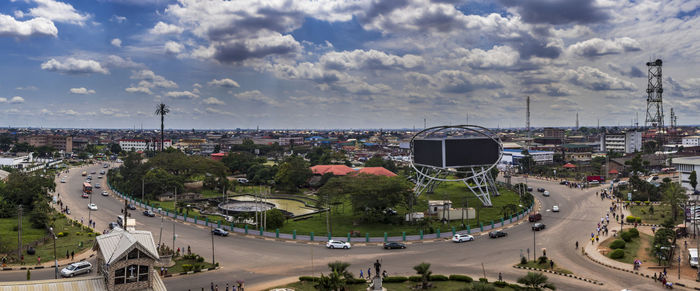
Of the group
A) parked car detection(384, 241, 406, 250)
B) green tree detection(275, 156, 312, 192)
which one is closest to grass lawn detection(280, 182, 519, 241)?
parked car detection(384, 241, 406, 250)

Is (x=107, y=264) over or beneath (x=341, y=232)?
over

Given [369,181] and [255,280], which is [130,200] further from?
[255,280]

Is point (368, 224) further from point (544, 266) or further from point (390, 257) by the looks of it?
point (544, 266)

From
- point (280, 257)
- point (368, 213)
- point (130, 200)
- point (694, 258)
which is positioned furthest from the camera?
point (130, 200)

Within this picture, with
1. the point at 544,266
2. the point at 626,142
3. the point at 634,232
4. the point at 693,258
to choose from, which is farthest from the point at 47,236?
the point at 626,142

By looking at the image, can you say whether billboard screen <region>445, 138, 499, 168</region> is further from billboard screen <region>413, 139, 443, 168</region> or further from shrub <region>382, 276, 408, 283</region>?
shrub <region>382, 276, 408, 283</region>

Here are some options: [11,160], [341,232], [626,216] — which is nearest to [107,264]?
[341,232]
